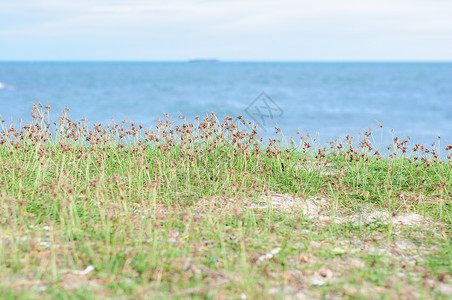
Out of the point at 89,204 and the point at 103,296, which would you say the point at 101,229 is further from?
the point at 103,296

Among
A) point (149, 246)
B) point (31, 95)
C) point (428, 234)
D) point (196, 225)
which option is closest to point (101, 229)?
point (149, 246)

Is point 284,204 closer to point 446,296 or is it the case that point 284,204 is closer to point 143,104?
point 446,296

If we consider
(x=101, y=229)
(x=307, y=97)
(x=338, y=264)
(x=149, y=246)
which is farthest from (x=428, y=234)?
(x=307, y=97)

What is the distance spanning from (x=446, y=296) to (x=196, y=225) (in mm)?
1912

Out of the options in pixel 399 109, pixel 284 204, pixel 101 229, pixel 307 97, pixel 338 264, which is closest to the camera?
pixel 338 264

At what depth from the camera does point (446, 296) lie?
9.04ft

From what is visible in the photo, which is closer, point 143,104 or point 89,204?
point 89,204

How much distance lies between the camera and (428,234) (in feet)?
12.8

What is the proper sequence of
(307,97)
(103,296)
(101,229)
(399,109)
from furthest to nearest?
1. (307,97)
2. (399,109)
3. (101,229)
4. (103,296)

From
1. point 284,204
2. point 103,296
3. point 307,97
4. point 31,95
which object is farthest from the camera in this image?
point 307,97

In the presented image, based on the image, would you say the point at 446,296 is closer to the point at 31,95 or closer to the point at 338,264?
the point at 338,264

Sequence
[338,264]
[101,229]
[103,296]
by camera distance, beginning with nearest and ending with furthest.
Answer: [103,296] → [338,264] → [101,229]

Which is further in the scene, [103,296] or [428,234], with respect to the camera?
[428,234]

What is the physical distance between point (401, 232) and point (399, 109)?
87.3 feet
